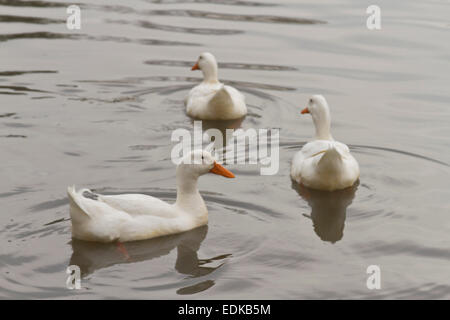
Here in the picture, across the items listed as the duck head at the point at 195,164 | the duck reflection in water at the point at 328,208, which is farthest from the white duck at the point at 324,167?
the duck head at the point at 195,164

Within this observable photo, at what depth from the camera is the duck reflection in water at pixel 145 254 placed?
851 cm

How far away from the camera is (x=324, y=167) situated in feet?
34.8

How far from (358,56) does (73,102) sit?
6.15 metres

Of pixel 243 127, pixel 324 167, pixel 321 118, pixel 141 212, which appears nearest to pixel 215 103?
pixel 243 127

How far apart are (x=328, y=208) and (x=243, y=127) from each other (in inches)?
135

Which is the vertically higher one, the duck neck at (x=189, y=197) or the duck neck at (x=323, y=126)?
the duck neck at (x=323, y=126)

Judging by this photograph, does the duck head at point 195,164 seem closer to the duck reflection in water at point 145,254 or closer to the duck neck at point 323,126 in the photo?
the duck reflection in water at point 145,254

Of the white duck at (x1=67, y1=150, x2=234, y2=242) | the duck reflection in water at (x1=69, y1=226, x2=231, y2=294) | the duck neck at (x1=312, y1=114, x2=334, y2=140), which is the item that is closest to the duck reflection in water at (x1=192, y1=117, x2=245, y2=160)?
the duck neck at (x1=312, y1=114, x2=334, y2=140)

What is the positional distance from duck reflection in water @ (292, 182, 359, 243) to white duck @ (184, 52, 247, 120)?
290 centimetres

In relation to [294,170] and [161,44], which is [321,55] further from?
[294,170]

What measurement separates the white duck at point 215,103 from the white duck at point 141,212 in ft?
13.0

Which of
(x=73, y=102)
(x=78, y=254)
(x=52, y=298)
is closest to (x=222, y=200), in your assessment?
(x=78, y=254)

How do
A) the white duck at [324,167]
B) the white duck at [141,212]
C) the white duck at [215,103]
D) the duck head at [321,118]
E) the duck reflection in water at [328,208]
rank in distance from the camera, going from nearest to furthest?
1. the white duck at [141,212]
2. the duck reflection in water at [328,208]
3. the white duck at [324,167]
4. the duck head at [321,118]
5. the white duck at [215,103]

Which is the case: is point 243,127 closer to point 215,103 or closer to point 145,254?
point 215,103
